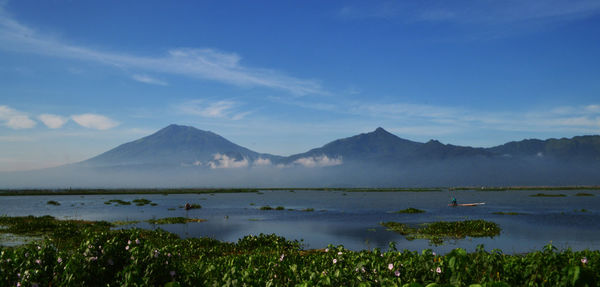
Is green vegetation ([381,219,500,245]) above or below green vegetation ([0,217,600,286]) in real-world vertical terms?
below

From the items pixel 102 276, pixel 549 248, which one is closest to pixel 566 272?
pixel 549 248

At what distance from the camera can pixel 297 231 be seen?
45.3m

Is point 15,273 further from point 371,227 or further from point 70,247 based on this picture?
point 371,227

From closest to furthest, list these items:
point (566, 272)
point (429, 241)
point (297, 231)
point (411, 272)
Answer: point (566, 272) → point (411, 272) → point (429, 241) → point (297, 231)

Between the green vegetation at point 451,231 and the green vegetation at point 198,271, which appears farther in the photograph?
the green vegetation at point 451,231

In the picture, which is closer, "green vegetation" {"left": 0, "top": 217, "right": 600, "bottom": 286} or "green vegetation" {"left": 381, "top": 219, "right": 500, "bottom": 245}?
"green vegetation" {"left": 0, "top": 217, "right": 600, "bottom": 286}

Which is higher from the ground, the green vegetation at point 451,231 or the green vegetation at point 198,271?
the green vegetation at point 198,271

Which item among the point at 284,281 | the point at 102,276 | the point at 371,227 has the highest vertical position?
the point at 102,276

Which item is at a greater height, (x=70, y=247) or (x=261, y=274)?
(x=261, y=274)

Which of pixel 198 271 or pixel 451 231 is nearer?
pixel 198 271

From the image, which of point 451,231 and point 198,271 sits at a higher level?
point 198,271

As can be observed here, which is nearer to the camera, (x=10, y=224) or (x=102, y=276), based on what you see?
(x=102, y=276)

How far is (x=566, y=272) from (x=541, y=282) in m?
1.08

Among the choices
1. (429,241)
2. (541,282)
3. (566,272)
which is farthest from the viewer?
(429,241)
